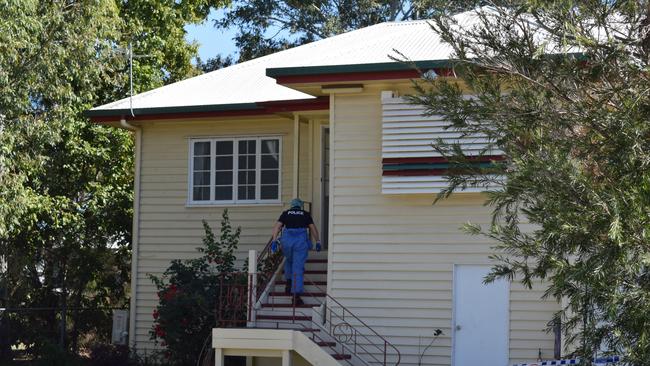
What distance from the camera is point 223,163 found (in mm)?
19344

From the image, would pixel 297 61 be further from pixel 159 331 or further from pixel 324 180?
pixel 159 331

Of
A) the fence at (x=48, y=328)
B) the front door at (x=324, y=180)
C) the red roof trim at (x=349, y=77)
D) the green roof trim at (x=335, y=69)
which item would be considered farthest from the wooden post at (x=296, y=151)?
the fence at (x=48, y=328)

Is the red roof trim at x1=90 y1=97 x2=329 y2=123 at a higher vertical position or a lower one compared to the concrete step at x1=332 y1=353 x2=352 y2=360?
higher

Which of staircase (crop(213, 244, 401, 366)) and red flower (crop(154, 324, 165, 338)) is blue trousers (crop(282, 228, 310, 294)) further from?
red flower (crop(154, 324, 165, 338))

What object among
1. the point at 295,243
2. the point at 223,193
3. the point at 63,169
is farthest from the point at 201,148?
the point at 295,243

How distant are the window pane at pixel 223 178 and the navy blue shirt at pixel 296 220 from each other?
3.82 m

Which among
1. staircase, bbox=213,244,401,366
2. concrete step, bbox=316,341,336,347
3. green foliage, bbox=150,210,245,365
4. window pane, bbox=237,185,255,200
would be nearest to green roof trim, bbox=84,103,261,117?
window pane, bbox=237,185,255,200

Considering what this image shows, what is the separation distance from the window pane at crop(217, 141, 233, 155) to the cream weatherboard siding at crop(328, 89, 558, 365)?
176 inches

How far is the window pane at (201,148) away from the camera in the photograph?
19.5 metres

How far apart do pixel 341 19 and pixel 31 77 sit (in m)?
16.9

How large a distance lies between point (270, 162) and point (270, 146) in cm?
29

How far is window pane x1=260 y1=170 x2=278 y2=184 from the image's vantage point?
19016 mm

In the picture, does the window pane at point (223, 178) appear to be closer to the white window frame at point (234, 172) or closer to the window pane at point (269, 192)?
the white window frame at point (234, 172)

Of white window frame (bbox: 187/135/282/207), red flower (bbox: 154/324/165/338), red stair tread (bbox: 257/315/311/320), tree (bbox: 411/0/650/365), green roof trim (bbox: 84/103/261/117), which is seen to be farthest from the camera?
white window frame (bbox: 187/135/282/207)
